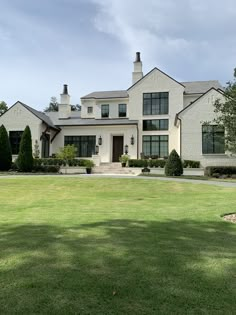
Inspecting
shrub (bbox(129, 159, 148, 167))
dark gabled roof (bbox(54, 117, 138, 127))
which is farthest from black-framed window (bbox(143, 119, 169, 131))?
shrub (bbox(129, 159, 148, 167))

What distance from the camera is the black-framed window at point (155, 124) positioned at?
3108cm

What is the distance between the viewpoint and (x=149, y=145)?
31.1m

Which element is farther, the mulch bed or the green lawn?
the mulch bed

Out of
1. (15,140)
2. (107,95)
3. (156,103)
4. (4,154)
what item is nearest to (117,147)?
(156,103)

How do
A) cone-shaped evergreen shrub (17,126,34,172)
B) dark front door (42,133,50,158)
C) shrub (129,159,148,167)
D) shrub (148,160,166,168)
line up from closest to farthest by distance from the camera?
shrub (148,160,166,168)
cone-shaped evergreen shrub (17,126,34,172)
shrub (129,159,148,167)
dark front door (42,133,50,158)

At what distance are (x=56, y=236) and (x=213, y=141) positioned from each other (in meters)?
23.7

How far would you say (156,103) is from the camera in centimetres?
3155

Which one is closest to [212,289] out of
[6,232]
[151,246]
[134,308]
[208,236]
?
[134,308]

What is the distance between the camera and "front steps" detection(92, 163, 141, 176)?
27.0 metres

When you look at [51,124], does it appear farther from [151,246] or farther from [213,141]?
[151,246]

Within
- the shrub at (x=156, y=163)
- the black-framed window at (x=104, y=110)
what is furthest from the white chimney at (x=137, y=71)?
the shrub at (x=156, y=163)

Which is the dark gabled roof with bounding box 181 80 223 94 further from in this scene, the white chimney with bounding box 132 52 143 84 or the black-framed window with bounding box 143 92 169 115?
the white chimney with bounding box 132 52 143 84

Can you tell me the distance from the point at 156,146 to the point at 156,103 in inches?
175

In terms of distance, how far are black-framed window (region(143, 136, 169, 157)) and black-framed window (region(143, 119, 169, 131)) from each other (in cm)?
95
